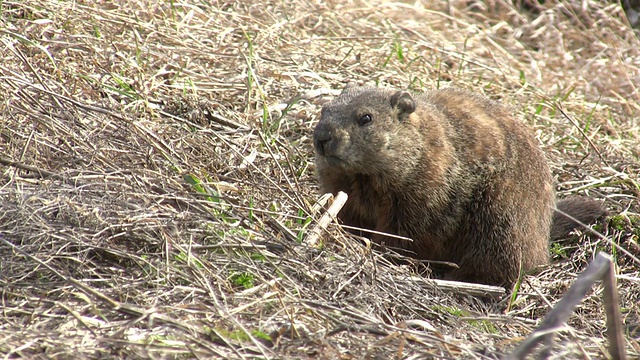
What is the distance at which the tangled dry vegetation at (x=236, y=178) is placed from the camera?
314cm

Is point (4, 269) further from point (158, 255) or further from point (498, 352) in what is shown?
point (498, 352)

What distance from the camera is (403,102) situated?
488 centimetres

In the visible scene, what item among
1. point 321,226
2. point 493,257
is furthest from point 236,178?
point 493,257

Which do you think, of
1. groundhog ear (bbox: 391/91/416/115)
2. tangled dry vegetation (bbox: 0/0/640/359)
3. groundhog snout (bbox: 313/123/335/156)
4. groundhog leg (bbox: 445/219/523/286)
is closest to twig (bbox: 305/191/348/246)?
tangled dry vegetation (bbox: 0/0/640/359)

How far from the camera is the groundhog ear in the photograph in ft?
16.0

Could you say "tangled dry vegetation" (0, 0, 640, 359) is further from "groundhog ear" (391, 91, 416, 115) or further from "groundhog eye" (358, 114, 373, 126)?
"groundhog ear" (391, 91, 416, 115)

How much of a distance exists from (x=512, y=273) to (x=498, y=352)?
1.80 meters

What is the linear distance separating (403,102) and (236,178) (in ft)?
3.70

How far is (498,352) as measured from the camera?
3.20 metres

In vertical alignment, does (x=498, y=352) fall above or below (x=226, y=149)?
above

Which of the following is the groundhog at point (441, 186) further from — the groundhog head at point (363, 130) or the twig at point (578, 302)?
the twig at point (578, 302)

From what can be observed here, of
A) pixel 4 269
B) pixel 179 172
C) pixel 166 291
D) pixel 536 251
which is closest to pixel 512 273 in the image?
pixel 536 251

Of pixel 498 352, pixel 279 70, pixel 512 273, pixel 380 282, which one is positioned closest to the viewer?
pixel 498 352

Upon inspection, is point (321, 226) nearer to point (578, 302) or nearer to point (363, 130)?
point (363, 130)
